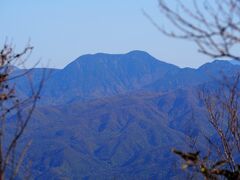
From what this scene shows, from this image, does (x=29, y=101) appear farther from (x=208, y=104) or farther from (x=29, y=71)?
(x=208, y=104)

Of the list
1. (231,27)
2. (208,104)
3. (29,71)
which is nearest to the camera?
(231,27)

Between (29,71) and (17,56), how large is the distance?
1.59ft

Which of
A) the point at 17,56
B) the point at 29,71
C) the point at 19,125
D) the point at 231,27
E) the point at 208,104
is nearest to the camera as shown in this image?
the point at 231,27

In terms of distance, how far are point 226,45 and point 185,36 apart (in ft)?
1.11

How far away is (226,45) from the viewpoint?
4.52 m

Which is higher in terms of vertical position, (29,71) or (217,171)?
(29,71)

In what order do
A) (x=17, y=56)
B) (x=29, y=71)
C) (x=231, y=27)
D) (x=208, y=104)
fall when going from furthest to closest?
(x=208, y=104)
(x=17, y=56)
(x=29, y=71)
(x=231, y=27)

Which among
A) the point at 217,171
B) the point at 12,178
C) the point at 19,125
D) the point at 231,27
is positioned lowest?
the point at 217,171

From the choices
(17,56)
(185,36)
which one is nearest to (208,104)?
(17,56)

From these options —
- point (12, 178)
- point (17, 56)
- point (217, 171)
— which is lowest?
point (217, 171)

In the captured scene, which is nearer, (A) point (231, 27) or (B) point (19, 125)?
(A) point (231, 27)

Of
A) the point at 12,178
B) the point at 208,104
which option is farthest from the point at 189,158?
the point at 208,104

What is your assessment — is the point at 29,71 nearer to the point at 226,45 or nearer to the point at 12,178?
the point at 12,178

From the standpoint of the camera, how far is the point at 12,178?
177 inches
